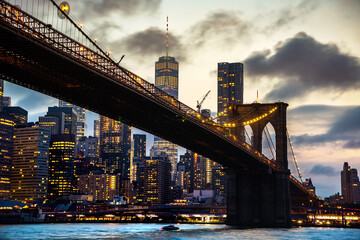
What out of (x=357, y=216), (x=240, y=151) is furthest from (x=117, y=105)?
(x=357, y=216)

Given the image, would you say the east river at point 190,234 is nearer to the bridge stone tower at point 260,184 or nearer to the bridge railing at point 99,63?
the bridge stone tower at point 260,184

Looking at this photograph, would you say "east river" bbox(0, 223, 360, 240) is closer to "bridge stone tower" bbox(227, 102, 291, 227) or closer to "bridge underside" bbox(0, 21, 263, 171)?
"bridge stone tower" bbox(227, 102, 291, 227)

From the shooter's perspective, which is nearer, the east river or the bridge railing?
the bridge railing

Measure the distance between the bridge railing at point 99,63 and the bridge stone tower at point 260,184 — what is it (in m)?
2.48

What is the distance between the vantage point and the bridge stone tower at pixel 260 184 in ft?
274

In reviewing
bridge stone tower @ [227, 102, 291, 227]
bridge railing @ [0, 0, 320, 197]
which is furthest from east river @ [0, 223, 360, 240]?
bridge railing @ [0, 0, 320, 197]

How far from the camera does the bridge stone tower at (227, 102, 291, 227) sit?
83375 mm

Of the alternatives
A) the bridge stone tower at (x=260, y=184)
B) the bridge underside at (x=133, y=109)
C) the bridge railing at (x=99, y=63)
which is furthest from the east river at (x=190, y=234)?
the bridge railing at (x=99, y=63)

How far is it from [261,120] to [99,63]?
150 feet

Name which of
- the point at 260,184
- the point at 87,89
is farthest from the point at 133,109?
the point at 260,184

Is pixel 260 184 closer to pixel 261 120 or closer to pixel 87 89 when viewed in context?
pixel 261 120

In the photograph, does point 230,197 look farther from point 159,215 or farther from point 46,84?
point 159,215

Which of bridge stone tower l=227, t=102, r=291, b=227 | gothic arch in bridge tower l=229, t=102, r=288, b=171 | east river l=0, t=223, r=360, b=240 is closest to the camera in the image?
east river l=0, t=223, r=360, b=240

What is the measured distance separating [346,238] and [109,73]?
45.5 metres
